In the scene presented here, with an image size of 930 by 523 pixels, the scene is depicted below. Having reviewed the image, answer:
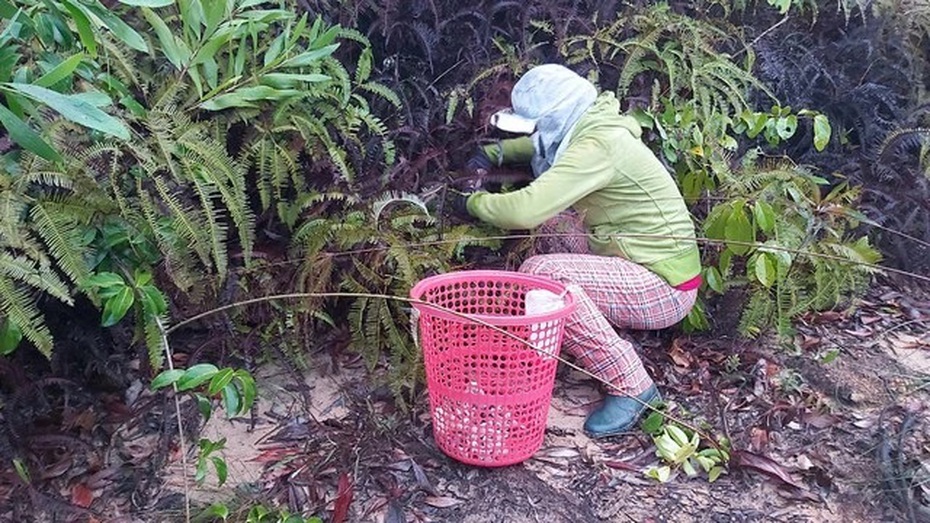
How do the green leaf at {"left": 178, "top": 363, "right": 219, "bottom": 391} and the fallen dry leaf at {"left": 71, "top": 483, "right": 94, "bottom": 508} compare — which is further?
the fallen dry leaf at {"left": 71, "top": 483, "right": 94, "bottom": 508}

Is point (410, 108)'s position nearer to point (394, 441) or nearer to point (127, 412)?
point (394, 441)

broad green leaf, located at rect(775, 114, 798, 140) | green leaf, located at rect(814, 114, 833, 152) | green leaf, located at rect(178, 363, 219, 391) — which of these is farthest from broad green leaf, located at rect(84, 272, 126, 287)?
green leaf, located at rect(814, 114, 833, 152)

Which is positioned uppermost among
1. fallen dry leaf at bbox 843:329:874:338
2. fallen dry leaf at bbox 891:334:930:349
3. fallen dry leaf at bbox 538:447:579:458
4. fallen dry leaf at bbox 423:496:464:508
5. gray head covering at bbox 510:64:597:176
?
gray head covering at bbox 510:64:597:176

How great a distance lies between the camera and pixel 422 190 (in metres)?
3.33

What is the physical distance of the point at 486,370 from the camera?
104 inches

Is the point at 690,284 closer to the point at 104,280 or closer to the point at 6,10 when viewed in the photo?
the point at 104,280

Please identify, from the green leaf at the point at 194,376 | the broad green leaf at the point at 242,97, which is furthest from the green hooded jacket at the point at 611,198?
the green leaf at the point at 194,376

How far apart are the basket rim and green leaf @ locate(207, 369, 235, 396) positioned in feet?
1.91

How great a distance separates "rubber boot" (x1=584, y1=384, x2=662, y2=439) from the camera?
3068 mm

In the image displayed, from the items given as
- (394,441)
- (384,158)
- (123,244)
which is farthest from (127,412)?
(384,158)

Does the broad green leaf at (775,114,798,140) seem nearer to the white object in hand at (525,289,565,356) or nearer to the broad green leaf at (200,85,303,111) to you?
the white object in hand at (525,289,565,356)

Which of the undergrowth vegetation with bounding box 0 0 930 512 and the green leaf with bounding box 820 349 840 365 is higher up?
the undergrowth vegetation with bounding box 0 0 930 512

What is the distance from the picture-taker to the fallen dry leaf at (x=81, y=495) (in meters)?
2.53

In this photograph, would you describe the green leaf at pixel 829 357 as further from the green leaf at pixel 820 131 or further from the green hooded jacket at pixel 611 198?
the green leaf at pixel 820 131
